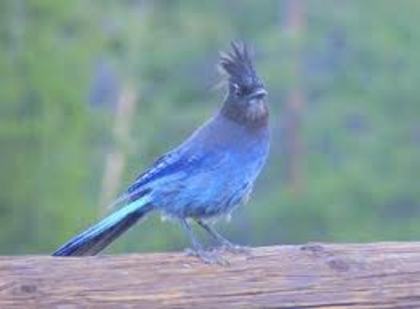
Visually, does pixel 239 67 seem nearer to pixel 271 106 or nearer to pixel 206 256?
pixel 206 256

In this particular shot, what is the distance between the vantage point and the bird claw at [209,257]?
347cm

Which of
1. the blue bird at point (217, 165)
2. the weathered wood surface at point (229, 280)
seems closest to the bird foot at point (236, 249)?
the weathered wood surface at point (229, 280)

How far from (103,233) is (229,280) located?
1.76 feet

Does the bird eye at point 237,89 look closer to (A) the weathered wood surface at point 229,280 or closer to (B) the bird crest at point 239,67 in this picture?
(B) the bird crest at point 239,67

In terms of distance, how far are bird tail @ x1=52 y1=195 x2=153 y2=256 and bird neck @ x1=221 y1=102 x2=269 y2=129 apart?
47 centimetres

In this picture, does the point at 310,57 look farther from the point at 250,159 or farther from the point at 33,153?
the point at 250,159

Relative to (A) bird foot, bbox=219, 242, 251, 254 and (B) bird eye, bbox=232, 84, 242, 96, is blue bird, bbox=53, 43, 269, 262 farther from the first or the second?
(A) bird foot, bbox=219, 242, 251, 254

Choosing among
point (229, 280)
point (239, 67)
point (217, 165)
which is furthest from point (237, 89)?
point (229, 280)

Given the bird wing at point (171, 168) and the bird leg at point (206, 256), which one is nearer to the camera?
the bird leg at point (206, 256)

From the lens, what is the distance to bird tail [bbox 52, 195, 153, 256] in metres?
3.69

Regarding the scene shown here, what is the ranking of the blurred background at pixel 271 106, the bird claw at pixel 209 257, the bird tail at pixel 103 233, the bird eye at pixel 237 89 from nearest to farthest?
the bird claw at pixel 209 257 → the bird tail at pixel 103 233 → the bird eye at pixel 237 89 → the blurred background at pixel 271 106

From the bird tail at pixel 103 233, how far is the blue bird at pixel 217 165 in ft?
0.09

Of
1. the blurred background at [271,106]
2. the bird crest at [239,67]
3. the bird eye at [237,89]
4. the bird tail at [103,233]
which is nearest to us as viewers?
the bird tail at [103,233]

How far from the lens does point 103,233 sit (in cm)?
383
